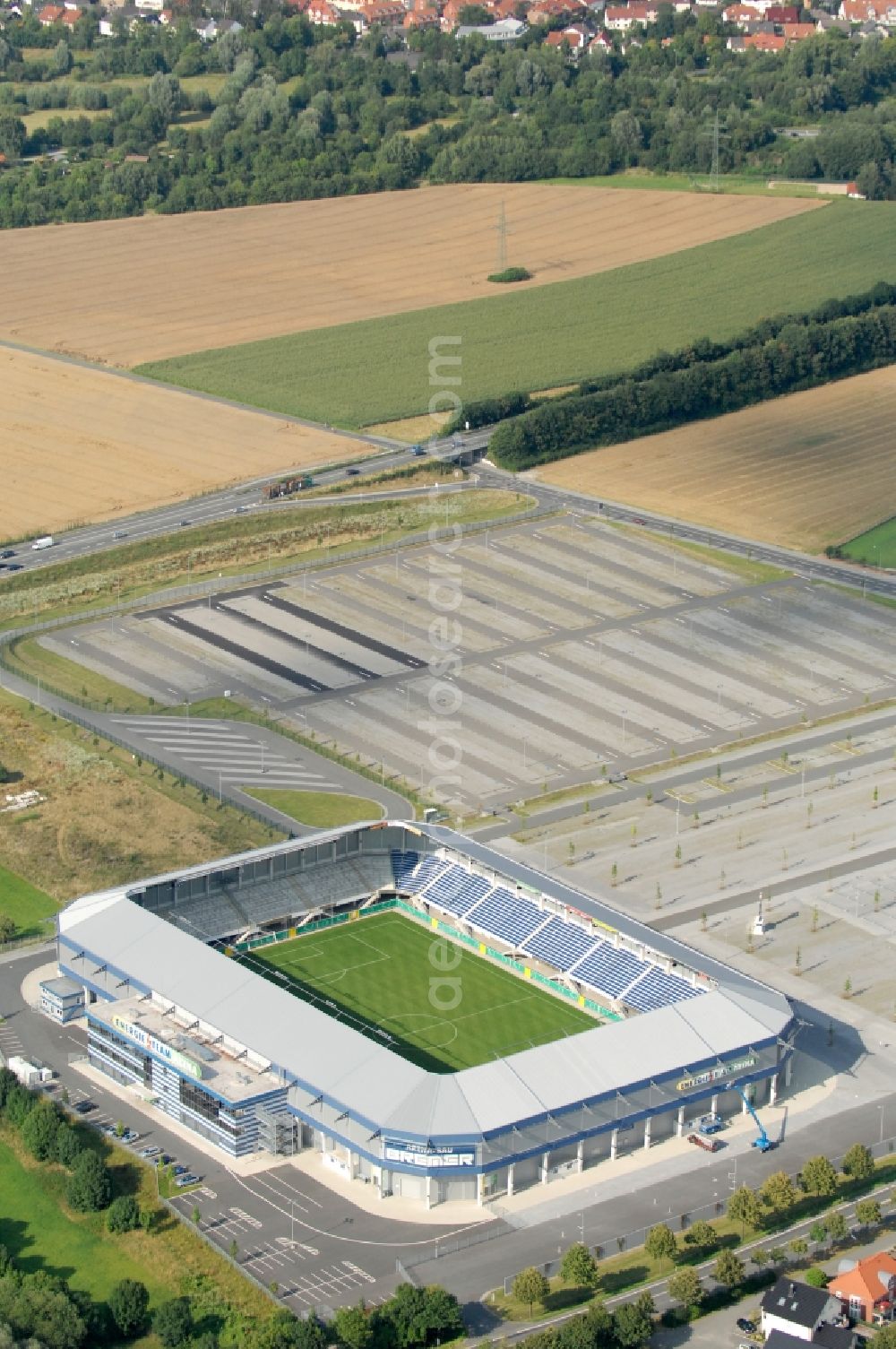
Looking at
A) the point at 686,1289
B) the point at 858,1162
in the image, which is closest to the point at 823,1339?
the point at 686,1289

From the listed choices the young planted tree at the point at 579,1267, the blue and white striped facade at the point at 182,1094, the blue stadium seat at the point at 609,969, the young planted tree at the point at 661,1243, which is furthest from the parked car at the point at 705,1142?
the blue and white striped facade at the point at 182,1094

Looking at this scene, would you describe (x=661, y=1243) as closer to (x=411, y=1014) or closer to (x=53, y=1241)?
(x=411, y=1014)

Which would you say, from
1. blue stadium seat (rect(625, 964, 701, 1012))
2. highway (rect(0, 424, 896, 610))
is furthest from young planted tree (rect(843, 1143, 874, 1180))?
highway (rect(0, 424, 896, 610))

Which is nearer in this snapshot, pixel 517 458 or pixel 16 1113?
pixel 16 1113

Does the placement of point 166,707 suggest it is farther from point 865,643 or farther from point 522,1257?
point 522,1257

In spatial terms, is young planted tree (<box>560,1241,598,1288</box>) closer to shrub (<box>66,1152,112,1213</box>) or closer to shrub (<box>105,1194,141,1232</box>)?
shrub (<box>105,1194,141,1232</box>)

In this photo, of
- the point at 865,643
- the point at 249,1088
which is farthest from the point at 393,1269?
the point at 865,643
